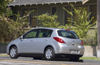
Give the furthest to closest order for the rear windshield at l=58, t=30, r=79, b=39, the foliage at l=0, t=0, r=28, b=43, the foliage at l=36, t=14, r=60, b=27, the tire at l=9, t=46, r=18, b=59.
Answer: the foliage at l=0, t=0, r=28, b=43 < the foliage at l=36, t=14, r=60, b=27 < the tire at l=9, t=46, r=18, b=59 < the rear windshield at l=58, t=30, r=79, b=39

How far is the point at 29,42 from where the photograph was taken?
66.3 feet

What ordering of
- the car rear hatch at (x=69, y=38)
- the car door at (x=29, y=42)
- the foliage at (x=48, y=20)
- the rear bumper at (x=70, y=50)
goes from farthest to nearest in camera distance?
the foliage at (x=48, y=20)
the car door at (x=29, y=42)
the car rear hatch at (x=69, y=38)
the rear bumper at (x=70, y=50)

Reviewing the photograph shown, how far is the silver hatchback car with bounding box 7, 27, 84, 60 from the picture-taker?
61.5 feet

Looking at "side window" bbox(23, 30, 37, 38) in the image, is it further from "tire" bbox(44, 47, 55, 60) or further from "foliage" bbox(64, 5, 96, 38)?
"foliage" bbox(64, 5, 96, 38)

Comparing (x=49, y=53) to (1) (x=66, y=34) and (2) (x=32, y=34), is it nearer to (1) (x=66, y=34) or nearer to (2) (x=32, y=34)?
(1) (x=66, y=34)

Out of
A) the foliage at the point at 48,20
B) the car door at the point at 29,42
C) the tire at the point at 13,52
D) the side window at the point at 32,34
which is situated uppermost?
the foliage at the point at 48,20

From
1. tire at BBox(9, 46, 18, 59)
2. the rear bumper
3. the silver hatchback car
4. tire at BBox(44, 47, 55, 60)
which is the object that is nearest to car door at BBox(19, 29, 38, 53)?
the silver hatchback car

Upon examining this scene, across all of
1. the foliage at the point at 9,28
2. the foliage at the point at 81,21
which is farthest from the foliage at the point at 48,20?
the foliage at the point at 9,28

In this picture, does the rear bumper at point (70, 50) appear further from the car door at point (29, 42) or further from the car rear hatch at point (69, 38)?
the car door at point (29, 42)

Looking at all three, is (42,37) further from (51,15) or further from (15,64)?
(51,15)

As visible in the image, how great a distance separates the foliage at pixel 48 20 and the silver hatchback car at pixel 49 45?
10.3 m

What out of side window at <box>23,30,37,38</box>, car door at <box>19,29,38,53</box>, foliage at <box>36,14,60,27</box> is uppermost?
foliage at <box>36,14,60,27</box>

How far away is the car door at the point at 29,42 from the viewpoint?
65.5ft

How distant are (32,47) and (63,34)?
1.90 metres
